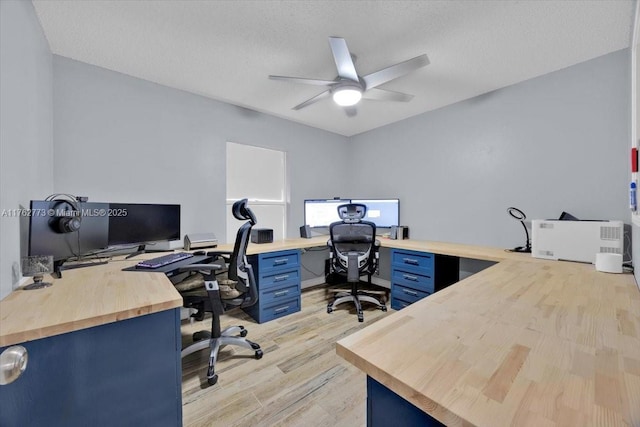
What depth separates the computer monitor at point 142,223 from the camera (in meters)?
2.02

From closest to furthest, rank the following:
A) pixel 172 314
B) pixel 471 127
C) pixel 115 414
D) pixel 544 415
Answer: pixel 544 415, pixel 115 414, pixel 172 314, pixel 471 127

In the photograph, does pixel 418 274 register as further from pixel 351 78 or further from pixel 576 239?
pixel 351 78

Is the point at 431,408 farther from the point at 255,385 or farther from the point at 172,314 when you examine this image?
the point at 255,385

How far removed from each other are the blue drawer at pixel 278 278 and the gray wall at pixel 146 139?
2.66 ft

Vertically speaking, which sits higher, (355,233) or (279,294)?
(355,233)

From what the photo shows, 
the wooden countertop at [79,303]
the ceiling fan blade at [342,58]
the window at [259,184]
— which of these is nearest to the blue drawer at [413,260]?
the window at [259,184]

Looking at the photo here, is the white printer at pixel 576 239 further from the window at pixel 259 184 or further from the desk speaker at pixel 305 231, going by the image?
the window at pixel 259 184

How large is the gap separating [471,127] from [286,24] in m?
2.29

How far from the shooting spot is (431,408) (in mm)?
504

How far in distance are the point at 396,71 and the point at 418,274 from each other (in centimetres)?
198

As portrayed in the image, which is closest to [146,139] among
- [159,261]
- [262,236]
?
[159,261]

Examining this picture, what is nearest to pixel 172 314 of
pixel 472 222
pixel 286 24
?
pixel 286 24

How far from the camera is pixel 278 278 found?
8.86 ft

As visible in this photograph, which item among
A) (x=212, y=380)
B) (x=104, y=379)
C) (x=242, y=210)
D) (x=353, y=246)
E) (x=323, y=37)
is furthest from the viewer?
(x=353, y=246)
